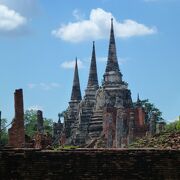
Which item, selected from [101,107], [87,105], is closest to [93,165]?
[101,107]

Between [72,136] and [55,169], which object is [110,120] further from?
[55,169]

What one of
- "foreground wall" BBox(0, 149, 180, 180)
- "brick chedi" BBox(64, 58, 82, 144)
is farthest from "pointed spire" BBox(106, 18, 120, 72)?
"foreground wall" BBox(0, 149, 180, 180)

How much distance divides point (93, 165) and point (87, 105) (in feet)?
135

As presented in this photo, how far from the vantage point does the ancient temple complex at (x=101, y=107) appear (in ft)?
148

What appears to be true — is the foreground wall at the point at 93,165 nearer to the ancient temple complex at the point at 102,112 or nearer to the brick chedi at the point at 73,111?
the ancient temple complex at the point at 102,112

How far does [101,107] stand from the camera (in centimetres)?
5022

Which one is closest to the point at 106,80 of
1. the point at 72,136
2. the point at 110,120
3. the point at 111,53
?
the point at 111,53

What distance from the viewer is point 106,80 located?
53531 mm

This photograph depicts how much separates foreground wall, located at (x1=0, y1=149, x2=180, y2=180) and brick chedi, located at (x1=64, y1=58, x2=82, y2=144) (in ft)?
122

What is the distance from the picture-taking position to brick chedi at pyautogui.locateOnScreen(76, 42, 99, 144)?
49.4 meters

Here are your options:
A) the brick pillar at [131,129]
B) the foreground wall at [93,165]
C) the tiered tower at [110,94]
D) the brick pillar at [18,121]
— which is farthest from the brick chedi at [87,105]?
the foreground wall at [93,165]

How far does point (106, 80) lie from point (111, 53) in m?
3.03

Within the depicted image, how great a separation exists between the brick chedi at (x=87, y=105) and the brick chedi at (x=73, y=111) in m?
0.92

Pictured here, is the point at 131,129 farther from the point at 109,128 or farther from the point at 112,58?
the point at 112,58
